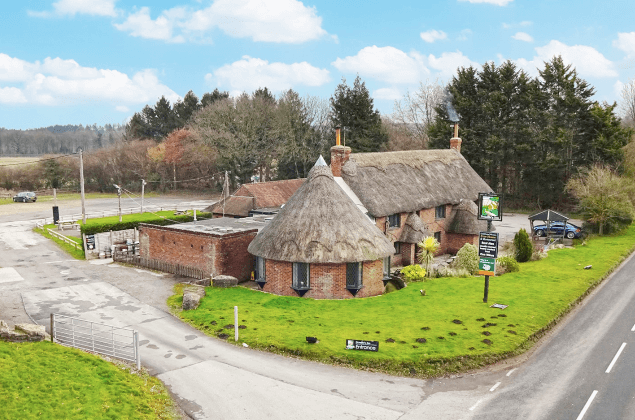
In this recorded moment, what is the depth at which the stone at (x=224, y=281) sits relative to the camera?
27156mm

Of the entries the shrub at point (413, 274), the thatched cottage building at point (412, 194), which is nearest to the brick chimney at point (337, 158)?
the thatched cottage building at point (412, 194)

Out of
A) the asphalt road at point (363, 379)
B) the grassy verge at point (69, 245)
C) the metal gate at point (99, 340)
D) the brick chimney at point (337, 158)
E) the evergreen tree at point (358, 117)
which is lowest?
the asphalt road at point (363, 379)

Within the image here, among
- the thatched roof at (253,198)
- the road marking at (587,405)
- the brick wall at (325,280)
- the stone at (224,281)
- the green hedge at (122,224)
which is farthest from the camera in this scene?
the thatched roof at (253,198)

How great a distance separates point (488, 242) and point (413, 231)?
10766 millimetres

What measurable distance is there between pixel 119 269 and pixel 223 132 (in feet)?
137

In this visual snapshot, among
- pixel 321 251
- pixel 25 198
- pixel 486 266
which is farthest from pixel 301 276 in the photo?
pixel 25 198

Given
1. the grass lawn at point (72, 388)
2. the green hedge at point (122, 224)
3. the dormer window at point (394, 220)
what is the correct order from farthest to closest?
the green hedge at point (122, 224) → the dormer window at point (394, 220) → the grass lawn at point (72, 388)

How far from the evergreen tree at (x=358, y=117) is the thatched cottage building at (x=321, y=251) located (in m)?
45.9

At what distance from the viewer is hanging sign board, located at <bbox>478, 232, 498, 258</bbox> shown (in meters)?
23.3

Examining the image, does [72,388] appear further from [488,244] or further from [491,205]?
[491,205]

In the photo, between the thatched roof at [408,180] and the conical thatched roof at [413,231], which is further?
the conical thatched roof at [413,231]

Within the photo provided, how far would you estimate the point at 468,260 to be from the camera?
3122 centimetres

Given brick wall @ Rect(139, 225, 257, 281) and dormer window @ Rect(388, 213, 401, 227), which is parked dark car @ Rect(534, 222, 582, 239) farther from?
brick wall @ Rect(139, 225, 257, 281)

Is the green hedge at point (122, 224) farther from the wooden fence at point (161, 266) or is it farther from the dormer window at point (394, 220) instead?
the dormer window at point (394, 220)
